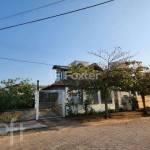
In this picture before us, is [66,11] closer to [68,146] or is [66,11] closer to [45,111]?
[68,146]

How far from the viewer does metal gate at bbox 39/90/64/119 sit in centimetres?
1380

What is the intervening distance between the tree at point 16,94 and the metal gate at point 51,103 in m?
0.97

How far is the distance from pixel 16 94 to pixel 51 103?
135 inches

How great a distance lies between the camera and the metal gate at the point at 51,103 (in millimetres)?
13797

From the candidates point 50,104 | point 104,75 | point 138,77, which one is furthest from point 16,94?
point 138,77

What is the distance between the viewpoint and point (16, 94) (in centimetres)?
1299

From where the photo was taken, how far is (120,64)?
43.0ft

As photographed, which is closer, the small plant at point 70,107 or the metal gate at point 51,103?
the metal gate at point 51,103

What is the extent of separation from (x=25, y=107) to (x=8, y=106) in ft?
4.87

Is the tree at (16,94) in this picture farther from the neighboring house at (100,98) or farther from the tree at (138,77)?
the tree at (138,77)

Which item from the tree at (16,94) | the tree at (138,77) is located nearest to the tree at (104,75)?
the tree at (138,77)

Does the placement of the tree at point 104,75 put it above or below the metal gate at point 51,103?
above

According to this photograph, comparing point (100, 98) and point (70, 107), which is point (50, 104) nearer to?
point (70, 107)

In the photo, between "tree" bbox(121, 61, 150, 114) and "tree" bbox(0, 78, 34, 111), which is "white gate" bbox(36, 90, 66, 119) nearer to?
"tree" bbox(0, 78, 34, 111)
